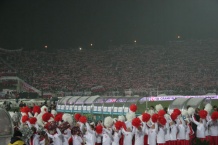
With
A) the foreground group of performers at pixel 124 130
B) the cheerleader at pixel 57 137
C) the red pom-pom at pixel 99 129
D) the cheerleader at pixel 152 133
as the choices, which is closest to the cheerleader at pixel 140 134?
the foreground group of performers at pixel 124 130

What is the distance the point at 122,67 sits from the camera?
59.2 meters

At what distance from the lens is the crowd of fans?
51.8 m

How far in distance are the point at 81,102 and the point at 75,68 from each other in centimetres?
3465

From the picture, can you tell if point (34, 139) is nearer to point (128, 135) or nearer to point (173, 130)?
point (128, 135)

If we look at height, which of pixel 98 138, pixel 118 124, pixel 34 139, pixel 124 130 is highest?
pixel 118 124

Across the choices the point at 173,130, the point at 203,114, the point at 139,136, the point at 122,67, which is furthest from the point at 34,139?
the point at 122,67

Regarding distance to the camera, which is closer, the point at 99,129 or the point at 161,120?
the point at 99,129

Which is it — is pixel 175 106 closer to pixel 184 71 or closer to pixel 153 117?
pixel 153 117

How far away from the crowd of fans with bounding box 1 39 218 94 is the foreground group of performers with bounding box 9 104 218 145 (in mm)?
34096

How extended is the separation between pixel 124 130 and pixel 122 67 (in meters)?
47.0

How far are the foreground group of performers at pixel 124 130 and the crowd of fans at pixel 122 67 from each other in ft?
112

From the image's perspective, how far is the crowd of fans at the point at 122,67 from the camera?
170 ft

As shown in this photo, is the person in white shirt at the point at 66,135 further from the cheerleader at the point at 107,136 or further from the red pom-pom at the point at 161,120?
the red pom-pom at the point at 161,120

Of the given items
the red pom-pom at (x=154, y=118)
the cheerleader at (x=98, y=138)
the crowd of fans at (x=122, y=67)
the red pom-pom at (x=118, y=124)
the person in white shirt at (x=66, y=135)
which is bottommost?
the cheerleader at (x=98, y=138)
